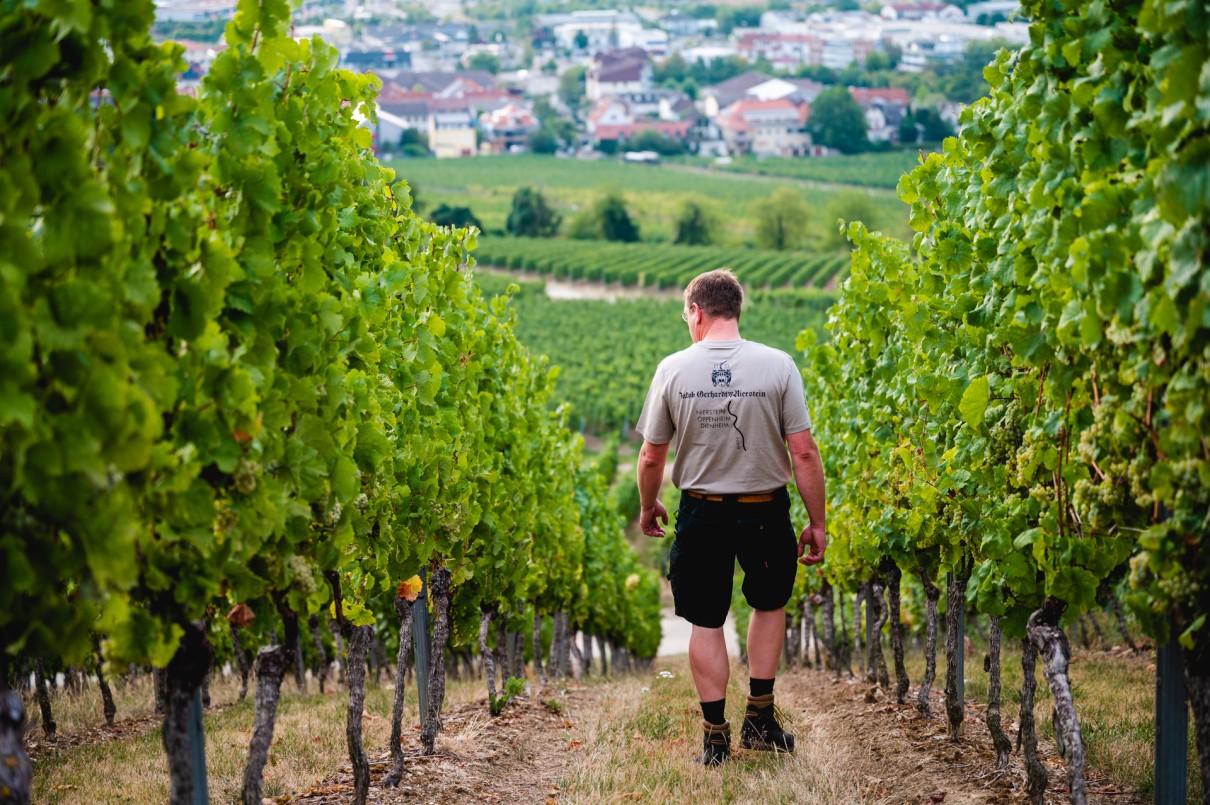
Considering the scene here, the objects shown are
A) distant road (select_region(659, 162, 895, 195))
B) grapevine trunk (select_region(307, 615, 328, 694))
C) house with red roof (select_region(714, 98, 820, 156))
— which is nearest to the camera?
grapevine trunk (select_region(307, 615, 328, 694))

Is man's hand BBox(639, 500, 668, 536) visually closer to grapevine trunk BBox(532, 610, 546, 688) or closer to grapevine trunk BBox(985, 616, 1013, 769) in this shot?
grapevine trunk BBox(985, 616, 1013, 769)

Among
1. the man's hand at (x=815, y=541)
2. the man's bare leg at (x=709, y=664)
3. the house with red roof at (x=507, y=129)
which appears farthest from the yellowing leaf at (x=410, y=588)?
the house with red roof at (x=507, y=129)

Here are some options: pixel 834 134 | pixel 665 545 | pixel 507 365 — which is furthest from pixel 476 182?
pixel 507 365

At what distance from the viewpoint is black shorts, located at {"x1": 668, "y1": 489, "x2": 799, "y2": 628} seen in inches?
218

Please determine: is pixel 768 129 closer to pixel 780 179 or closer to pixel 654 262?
pixel 780 179

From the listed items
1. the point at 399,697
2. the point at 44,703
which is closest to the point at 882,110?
the point at 44,703

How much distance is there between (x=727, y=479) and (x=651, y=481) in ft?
1.50

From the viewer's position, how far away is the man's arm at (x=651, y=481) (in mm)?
5785

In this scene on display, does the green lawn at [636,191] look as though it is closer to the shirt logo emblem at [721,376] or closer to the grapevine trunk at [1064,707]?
the shirt logo emblem at [721,376]

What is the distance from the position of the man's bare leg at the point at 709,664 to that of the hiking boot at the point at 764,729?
0.26 meters

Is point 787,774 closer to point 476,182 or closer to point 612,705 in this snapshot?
point 612,705

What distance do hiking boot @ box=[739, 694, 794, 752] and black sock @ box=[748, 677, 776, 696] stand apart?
0.9 inches

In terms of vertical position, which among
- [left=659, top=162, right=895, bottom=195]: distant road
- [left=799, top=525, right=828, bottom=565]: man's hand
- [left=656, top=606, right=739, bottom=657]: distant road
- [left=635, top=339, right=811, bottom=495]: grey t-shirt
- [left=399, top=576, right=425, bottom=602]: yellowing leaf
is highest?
[left=635, top=339, right=811, bottom=495]: grey t-shirt

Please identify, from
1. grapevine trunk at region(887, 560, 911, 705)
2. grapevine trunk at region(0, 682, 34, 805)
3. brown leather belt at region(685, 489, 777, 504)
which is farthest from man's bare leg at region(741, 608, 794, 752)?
grapevine trunk at region(0, 682, 34, 805)
